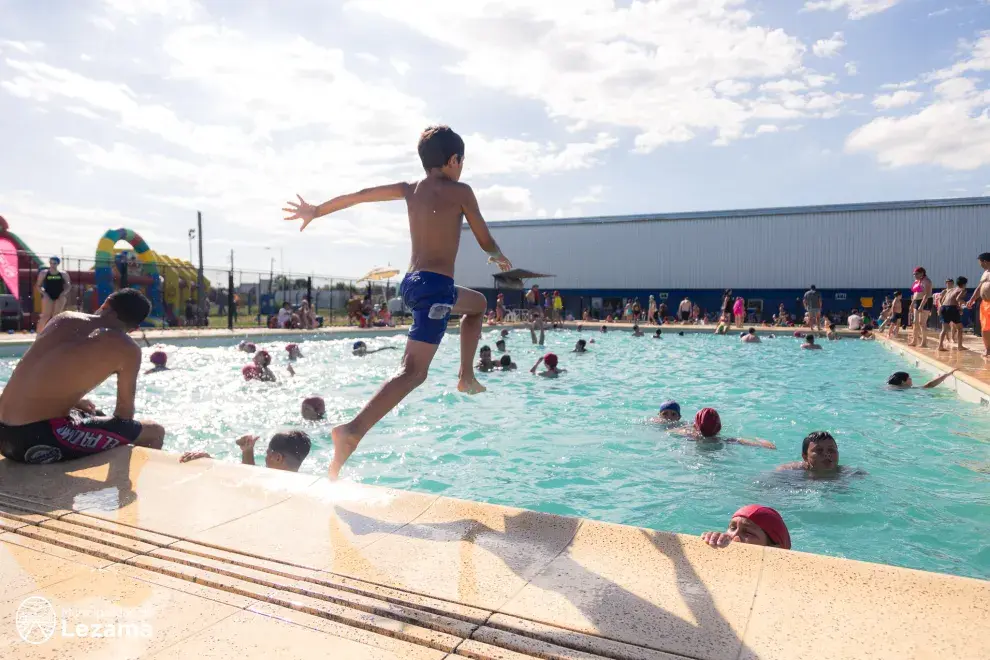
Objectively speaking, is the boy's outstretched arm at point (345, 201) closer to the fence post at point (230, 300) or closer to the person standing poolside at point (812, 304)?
the fence post at point (230, 300)

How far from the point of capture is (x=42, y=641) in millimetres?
1749

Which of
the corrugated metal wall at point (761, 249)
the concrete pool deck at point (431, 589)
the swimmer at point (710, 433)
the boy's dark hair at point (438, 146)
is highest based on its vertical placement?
the corrugated metal wall at point (761, 249)

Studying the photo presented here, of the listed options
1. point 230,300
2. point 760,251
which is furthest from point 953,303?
point 230,300

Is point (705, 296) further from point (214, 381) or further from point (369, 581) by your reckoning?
point (369, 581)

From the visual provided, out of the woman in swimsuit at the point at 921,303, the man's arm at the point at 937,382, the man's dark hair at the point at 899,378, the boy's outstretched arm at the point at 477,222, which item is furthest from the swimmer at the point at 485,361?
the woman in swimsuit at the point at 921,303

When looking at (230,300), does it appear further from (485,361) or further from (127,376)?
(127,376)

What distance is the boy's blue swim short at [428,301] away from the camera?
313 centimetres

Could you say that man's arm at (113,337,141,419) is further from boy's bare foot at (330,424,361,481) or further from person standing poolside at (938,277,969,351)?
person standing poolside at (938,277,969,351)

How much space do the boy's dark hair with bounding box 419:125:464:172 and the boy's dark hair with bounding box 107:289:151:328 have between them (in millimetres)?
1988

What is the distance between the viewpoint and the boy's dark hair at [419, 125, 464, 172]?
323cm

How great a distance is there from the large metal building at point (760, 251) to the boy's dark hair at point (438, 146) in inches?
1202

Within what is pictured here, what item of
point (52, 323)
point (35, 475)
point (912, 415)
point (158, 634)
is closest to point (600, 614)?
point (158, 634)

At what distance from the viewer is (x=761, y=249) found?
1215 inches

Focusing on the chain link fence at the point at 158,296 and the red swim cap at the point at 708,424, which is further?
the chain link fence at the point at 158,296
